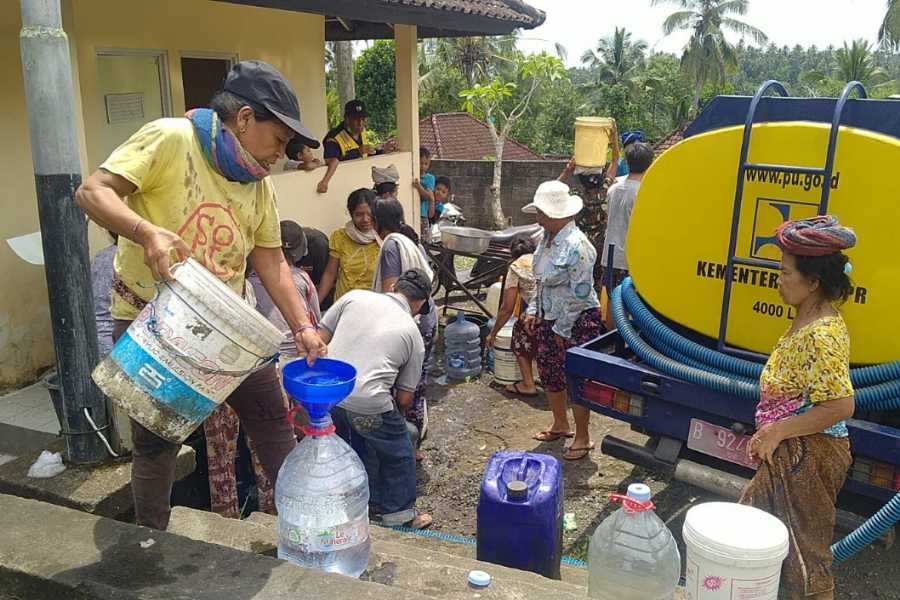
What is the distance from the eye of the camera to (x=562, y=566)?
371 cm

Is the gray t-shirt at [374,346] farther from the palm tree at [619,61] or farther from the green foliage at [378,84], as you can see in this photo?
the palm tree at [619,61]

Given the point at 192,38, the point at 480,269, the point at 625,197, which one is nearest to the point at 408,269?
the point at 625,197

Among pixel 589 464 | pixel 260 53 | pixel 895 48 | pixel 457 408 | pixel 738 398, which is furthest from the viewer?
pixel 895 48

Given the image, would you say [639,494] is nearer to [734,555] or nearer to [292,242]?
[734,555]

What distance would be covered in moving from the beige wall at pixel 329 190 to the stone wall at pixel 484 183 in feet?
29.4

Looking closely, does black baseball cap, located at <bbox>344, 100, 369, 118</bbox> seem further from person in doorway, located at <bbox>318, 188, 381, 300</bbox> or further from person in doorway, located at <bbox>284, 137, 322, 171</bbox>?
person in doorway, located at <bbox>318, 188, 381, 300</bbox>

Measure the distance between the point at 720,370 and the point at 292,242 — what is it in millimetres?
2485

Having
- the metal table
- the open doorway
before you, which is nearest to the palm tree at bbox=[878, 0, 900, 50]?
the metal table

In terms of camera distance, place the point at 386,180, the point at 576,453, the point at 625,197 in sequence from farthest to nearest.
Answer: the point at 386,180, the point at 625,197, the point at 576,453

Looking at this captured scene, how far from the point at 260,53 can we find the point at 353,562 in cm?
647

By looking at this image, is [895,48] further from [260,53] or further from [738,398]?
[738,398]

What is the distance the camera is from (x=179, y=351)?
2.14 meters

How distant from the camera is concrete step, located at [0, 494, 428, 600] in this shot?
221 centimetres

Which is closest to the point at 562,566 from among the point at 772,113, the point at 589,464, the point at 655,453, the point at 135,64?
the point at 655,453
